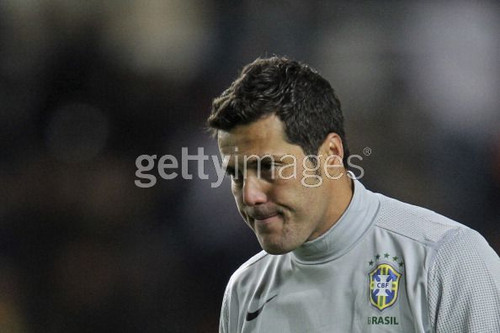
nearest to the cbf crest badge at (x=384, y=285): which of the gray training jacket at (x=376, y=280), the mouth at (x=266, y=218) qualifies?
the gray training jacket at (x=376, y=280)

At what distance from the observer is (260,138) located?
1926 millimetres

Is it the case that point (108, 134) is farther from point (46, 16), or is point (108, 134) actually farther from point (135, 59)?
point (46, 16)

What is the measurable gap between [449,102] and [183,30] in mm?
1397

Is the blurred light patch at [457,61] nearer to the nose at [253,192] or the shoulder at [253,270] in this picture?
the shoulder at [253,270]

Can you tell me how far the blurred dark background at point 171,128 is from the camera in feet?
12.3

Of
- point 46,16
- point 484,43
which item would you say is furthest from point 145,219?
point 484,43

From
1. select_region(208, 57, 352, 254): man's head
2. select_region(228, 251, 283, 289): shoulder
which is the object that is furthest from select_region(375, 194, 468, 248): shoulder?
select_region(228, 251, 283, 289): shoulder

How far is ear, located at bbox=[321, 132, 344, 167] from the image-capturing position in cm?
202

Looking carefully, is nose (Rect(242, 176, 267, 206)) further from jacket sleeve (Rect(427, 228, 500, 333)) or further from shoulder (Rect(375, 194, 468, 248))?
jacket sleeve (Rect(427, 228, 500, 333))

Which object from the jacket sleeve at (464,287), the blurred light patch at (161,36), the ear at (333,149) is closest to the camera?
the jacket sleeve at (464,287)

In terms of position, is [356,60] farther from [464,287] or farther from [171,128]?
[464,287]

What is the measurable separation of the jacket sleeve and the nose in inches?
17.0

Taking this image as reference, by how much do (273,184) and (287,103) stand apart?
0.68 ft

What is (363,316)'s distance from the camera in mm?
1929
